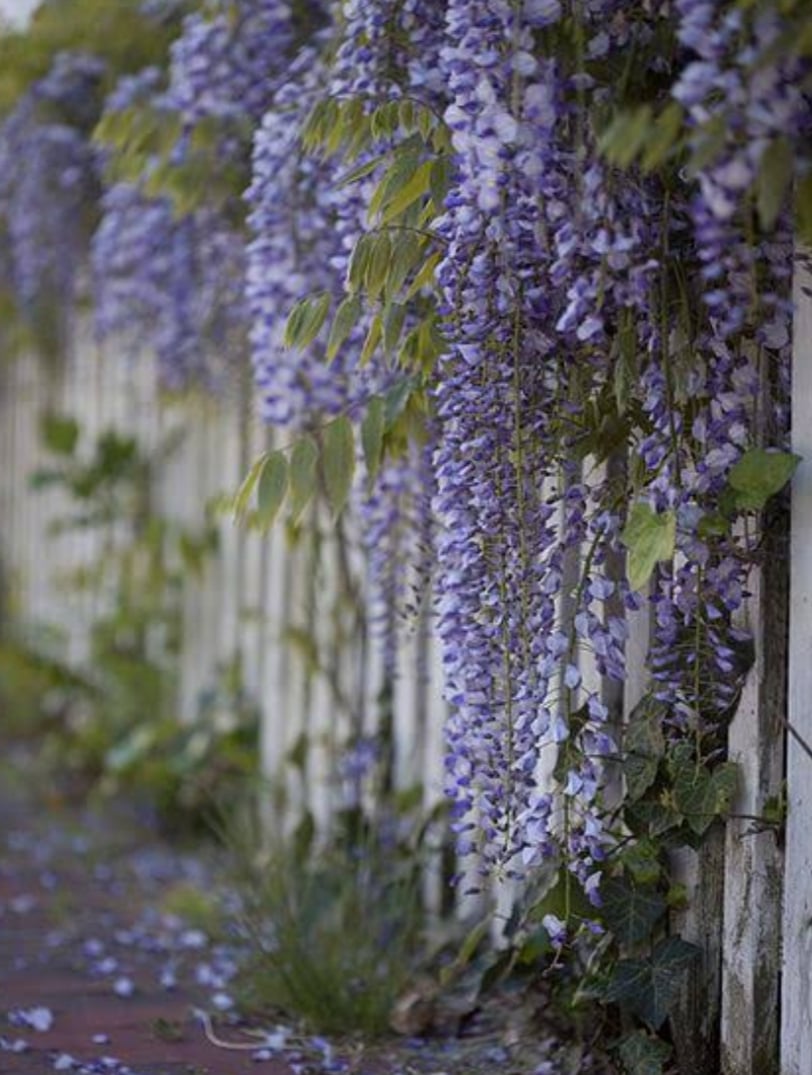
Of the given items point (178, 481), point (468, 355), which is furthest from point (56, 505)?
point (468, 355)

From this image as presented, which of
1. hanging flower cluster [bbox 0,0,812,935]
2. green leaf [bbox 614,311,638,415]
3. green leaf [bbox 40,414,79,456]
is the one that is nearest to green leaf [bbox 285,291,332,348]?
hanging flower cluster [bbox 0,0,812,935]

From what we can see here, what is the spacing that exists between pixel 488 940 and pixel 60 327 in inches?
114

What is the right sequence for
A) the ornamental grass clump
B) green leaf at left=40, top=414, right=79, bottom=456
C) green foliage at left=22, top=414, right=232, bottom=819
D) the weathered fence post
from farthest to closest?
1. green leaf at left=40, top=414, right=79, bottom=456
2. green foliage at left=22, top=414, right=232, bottom=819
3. the ornamental grass clump
4. the weathered fence post

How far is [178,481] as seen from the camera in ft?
15.5

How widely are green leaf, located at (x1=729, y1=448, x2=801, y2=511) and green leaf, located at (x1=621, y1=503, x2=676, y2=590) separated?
93 millimetres

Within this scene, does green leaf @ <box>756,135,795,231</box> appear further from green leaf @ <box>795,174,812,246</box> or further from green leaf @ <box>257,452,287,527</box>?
Answer: green leaf @ <box>257,452,287,527</box>

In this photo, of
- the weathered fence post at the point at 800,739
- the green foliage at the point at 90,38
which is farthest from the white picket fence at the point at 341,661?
Answer: the green foliage at the point at 90,38

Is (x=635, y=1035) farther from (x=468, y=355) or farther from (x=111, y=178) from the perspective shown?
(x=111, y=178)

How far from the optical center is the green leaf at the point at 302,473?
7.47ft

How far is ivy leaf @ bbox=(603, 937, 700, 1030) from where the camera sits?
2160 mm

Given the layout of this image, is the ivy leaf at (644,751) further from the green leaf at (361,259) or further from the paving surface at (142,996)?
the green leaf at (361,259)

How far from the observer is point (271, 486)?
7.58 ft

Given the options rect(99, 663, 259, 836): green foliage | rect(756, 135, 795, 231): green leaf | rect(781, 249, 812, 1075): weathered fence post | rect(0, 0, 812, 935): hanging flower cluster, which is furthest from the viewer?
rect(99, 663, 259, 836): green foliage

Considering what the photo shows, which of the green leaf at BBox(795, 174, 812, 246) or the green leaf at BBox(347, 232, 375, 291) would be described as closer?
the green leaf at BBox(795, 174, 812, 246)
